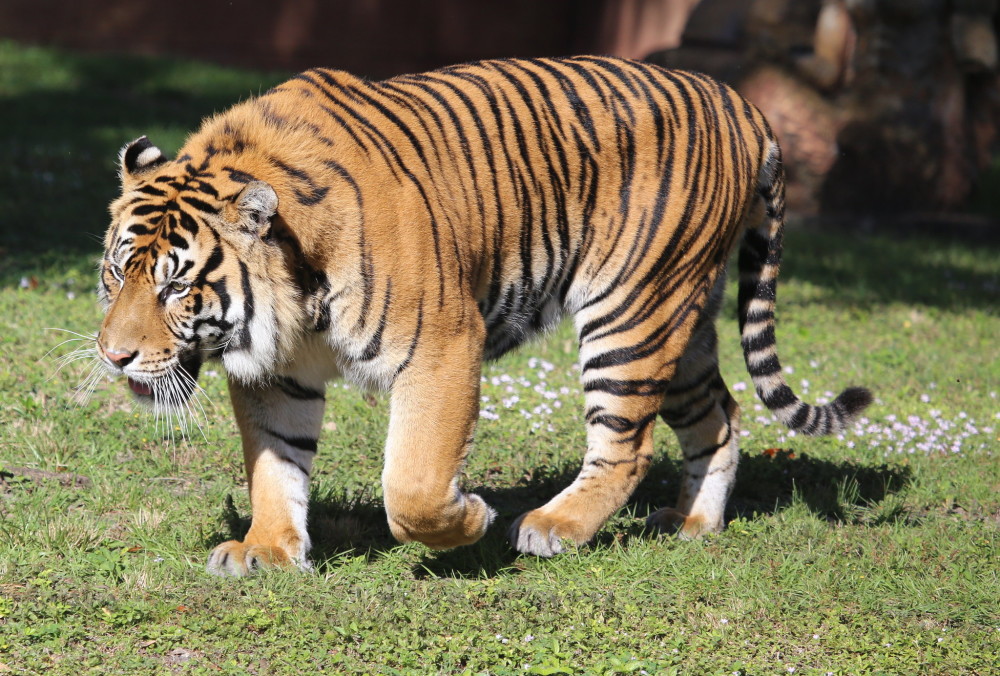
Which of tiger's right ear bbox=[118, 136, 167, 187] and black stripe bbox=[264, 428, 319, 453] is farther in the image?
black stripe bbox=[264, 428, 319, 453]

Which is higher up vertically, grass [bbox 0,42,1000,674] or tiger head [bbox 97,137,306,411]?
tiger head [bbox 97,137,306,411]

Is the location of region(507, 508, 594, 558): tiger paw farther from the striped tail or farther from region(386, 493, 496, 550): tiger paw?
the striped tail

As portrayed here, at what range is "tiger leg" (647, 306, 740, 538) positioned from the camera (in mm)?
4379

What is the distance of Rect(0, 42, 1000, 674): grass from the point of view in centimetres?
332

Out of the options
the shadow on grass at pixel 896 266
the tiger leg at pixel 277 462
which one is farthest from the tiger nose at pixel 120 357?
the shadow on grass at pixel 896 266

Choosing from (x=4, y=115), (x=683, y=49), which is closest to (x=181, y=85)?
(x=4, y=115)

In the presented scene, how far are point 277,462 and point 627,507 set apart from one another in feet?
5.03

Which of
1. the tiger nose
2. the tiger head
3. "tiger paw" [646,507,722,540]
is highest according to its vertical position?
the tiger head

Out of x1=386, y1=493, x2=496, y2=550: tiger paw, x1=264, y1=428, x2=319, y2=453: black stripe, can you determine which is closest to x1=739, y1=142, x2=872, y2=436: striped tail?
x1=386, y1=493, x2=496, y2=550: tiger paw

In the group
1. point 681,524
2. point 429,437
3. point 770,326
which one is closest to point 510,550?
point 681,524

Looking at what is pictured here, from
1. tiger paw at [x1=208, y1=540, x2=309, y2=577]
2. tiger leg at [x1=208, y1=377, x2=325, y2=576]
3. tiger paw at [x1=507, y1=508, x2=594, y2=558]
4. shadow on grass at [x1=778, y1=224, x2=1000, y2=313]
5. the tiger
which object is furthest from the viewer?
shadow on grass at [x1=778, y1=224, x2=1000, y2=313]

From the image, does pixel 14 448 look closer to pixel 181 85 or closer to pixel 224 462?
pixel 224 462

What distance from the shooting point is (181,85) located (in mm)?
12836

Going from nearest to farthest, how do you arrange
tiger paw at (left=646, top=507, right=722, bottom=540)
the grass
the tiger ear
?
the tiger ear < the grass < tiger paw at (left=646, top=507, right=722, bottom=540)
